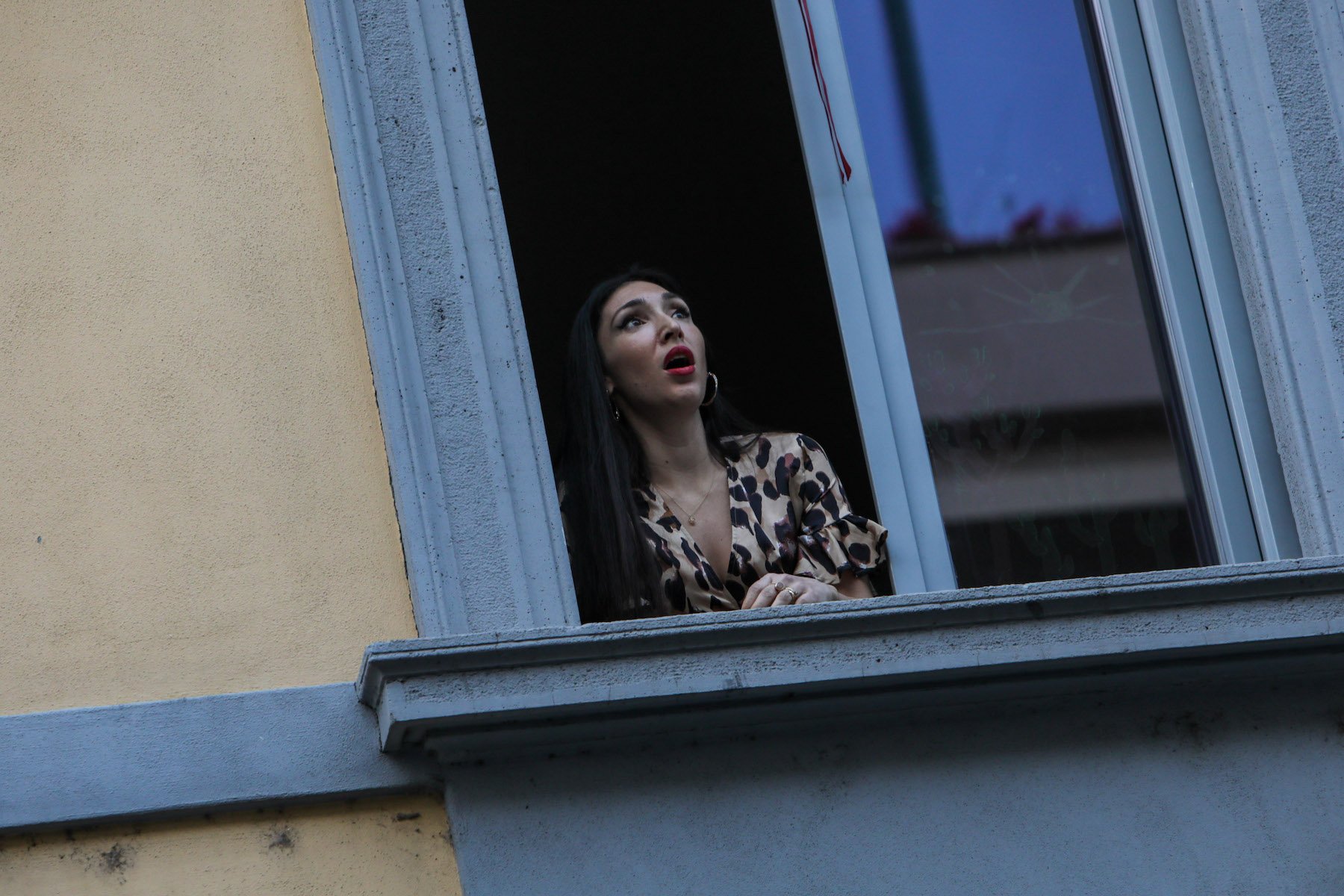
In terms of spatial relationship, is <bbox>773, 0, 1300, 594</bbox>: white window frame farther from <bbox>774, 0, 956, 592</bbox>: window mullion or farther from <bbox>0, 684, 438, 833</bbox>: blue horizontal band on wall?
<bbox>0, 684, 438, 833</bbox>: blue horizontal band on wall

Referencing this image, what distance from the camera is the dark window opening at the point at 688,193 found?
24.1ft

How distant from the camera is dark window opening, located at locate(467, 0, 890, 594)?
24.1 ft

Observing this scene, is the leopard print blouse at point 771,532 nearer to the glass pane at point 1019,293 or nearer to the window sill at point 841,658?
the glass pane at point 1019,293

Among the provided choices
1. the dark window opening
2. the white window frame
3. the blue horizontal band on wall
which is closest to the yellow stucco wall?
the blue horizontal band on wall

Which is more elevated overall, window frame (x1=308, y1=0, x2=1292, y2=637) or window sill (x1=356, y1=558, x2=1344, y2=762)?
window frame (x1=308, y1=0, x2=1292, y2=637)

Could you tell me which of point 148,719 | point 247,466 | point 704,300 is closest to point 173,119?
point 247,466

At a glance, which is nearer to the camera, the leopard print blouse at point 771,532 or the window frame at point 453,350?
the window frame at point 453,350

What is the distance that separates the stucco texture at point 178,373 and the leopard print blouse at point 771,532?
29.5 inches

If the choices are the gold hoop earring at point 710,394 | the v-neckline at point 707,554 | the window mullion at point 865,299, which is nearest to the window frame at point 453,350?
→ the window mullion at point 865,299

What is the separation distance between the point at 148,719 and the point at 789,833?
46.5 inches

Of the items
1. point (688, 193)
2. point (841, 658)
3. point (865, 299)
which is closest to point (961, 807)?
point (841, 658)

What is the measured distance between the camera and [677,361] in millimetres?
4664

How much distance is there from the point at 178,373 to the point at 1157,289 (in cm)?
216

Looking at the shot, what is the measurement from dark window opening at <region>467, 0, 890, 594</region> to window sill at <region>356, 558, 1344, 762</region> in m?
3.52
